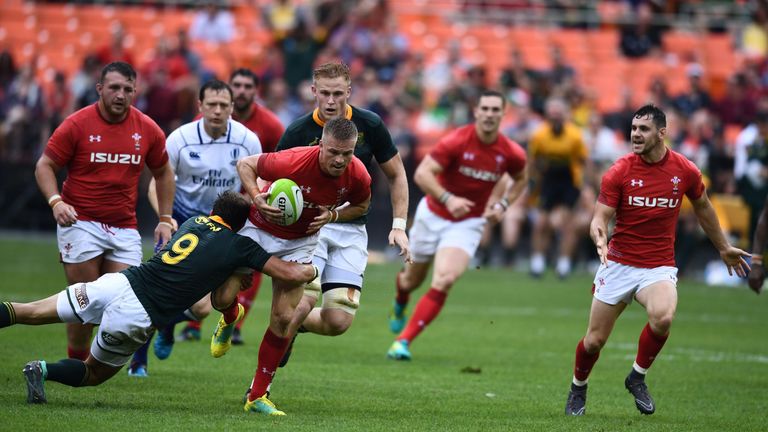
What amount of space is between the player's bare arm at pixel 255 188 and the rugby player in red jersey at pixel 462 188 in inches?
159

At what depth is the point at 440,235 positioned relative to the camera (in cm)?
1305

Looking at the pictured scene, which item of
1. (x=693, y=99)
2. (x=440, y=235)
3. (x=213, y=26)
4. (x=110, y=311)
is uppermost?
(x=213, y=26)

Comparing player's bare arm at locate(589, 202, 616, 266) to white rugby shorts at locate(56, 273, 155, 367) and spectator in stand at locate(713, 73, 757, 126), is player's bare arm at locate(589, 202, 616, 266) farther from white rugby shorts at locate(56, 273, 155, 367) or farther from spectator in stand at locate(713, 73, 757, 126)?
spectator in stand at locate(713, 73, 757, 126)

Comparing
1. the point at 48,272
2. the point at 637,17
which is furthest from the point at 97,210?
the point at 637,17

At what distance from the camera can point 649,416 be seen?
30.1 feet

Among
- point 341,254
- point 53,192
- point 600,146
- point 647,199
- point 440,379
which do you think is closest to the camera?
point 647,199

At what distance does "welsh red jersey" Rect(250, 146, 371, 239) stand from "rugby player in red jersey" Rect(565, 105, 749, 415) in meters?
1.89

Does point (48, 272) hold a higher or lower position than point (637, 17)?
lower

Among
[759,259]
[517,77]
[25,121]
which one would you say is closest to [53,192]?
[759,259]

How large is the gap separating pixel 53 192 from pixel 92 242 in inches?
20.8

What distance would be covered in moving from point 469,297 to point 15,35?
14.8m

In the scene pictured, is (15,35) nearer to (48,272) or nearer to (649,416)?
(48,272)

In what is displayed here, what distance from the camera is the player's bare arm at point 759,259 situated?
37.0 feet

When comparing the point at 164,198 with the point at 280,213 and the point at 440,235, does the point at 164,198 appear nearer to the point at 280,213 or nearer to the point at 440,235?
the point at 280,213
